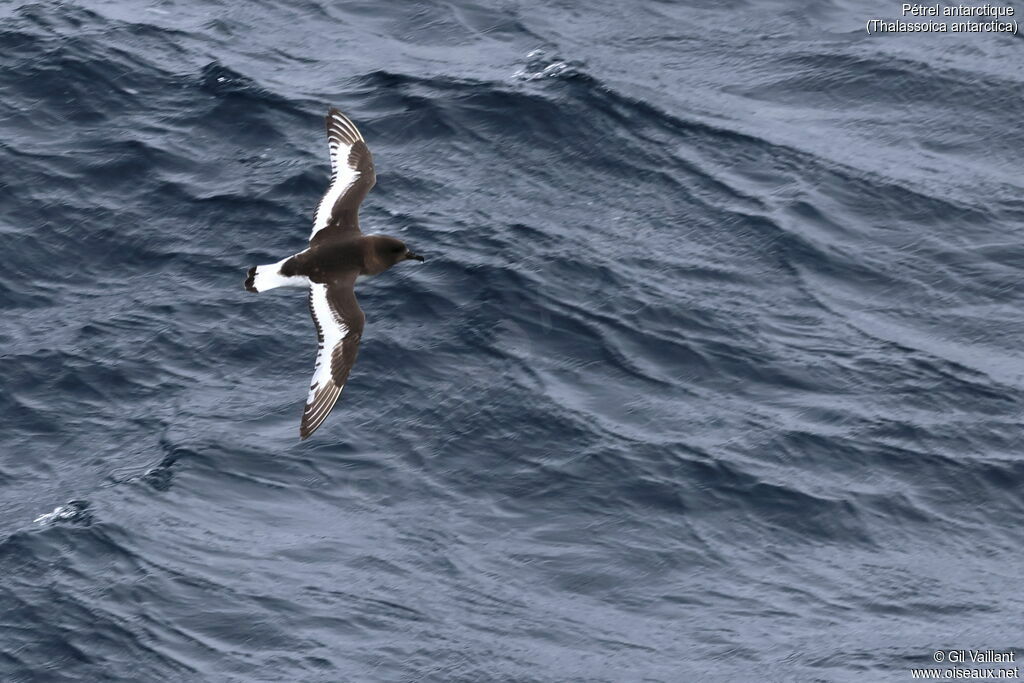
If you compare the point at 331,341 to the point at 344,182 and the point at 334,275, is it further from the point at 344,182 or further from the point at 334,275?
the point at 344,182

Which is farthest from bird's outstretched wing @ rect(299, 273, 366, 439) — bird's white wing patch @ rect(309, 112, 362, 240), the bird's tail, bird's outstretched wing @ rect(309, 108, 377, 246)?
bird's white wing patch @ rect(309, 112, 362, 240)

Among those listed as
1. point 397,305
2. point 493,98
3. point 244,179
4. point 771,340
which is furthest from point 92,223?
point 771,340

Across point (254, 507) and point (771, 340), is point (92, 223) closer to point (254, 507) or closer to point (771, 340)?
point (254, 507)

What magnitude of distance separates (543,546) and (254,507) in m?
3.20

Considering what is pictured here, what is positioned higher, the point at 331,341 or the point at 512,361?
the point at 331,341

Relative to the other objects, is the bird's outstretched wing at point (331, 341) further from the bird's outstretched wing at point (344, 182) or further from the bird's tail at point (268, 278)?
the bird's outstretched wing at point (344, 182)

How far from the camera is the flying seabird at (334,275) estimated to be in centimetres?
1875

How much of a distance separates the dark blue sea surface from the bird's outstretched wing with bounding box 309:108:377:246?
2225 mm

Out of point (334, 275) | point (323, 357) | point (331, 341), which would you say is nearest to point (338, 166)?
point (334, 275)

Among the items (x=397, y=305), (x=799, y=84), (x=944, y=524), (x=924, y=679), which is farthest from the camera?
(x=799, y=84)

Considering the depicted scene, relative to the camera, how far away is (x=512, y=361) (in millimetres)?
22797

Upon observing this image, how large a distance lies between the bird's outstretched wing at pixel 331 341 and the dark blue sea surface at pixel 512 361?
2.41 metres

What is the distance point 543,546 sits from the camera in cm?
2073

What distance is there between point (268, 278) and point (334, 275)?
696mm
